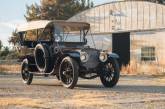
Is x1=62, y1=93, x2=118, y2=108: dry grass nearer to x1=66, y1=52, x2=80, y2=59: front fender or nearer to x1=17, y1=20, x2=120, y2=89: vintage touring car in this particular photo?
x1=17, y1=20, x2=120, y2=89: vintage touring car

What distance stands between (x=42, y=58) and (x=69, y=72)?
1.79 m

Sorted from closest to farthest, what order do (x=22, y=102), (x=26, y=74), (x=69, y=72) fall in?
(x=22, y=102) < (x=69, y=72) < (x=26, y=74)

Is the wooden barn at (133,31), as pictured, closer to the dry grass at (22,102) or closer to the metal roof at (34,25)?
the metal roof at (34,25)

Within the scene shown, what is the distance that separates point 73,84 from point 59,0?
50088mm

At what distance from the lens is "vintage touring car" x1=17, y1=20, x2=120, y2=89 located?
19216mm

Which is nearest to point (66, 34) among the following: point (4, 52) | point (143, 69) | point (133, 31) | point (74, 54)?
point (74, 54)

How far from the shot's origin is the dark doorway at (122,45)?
1674 inches

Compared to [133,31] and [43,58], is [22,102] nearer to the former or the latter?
[43,58]

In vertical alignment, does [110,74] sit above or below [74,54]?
below

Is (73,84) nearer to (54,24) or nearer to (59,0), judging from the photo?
(54,24)

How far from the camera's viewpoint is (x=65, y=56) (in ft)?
64.2

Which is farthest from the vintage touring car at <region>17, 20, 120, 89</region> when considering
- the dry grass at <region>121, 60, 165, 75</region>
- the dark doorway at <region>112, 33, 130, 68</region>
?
the dark doorway at <region>112, 33, 130, 68</region>

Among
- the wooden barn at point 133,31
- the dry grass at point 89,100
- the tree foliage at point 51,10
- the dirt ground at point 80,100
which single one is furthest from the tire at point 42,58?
the tree foliage at point 51,10

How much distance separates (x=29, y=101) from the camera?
14.5m
